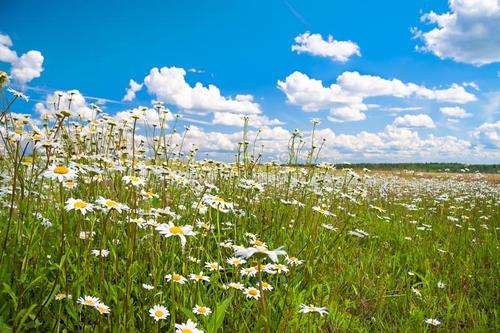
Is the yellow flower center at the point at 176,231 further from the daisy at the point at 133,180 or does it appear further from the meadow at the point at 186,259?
the daisy at the point at 133,180

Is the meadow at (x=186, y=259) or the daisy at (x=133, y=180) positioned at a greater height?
the daisy at (x=133, y=180)

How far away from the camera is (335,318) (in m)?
3.09

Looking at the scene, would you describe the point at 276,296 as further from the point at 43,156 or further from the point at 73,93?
the point at 73,93

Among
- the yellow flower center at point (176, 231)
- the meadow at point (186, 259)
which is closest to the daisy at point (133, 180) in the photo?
the meadow at point (186, 259)

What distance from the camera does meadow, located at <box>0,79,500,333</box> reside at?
2223mm

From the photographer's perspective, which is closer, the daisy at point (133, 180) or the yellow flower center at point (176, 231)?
the yellow flower center at point (176, 231)

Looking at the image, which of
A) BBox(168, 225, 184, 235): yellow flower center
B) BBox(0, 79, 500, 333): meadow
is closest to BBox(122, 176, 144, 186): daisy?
BBox(0, 79, 500, 333): meadow

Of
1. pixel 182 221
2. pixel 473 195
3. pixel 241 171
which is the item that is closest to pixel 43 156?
pixel 182 221

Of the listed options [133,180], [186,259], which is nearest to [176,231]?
[133,180]

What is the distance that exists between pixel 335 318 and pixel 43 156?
342cm

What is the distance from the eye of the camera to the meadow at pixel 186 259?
2223 millimetres

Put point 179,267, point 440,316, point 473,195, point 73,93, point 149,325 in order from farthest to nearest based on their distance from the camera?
1. point 473,195
2. point 73,93
3. point 440,316
4. point 179,267
5. point 149,325

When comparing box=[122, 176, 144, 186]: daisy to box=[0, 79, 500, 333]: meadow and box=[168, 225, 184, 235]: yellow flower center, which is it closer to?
box=[0, 79, 500, 333]: meadow

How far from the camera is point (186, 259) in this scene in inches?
120
